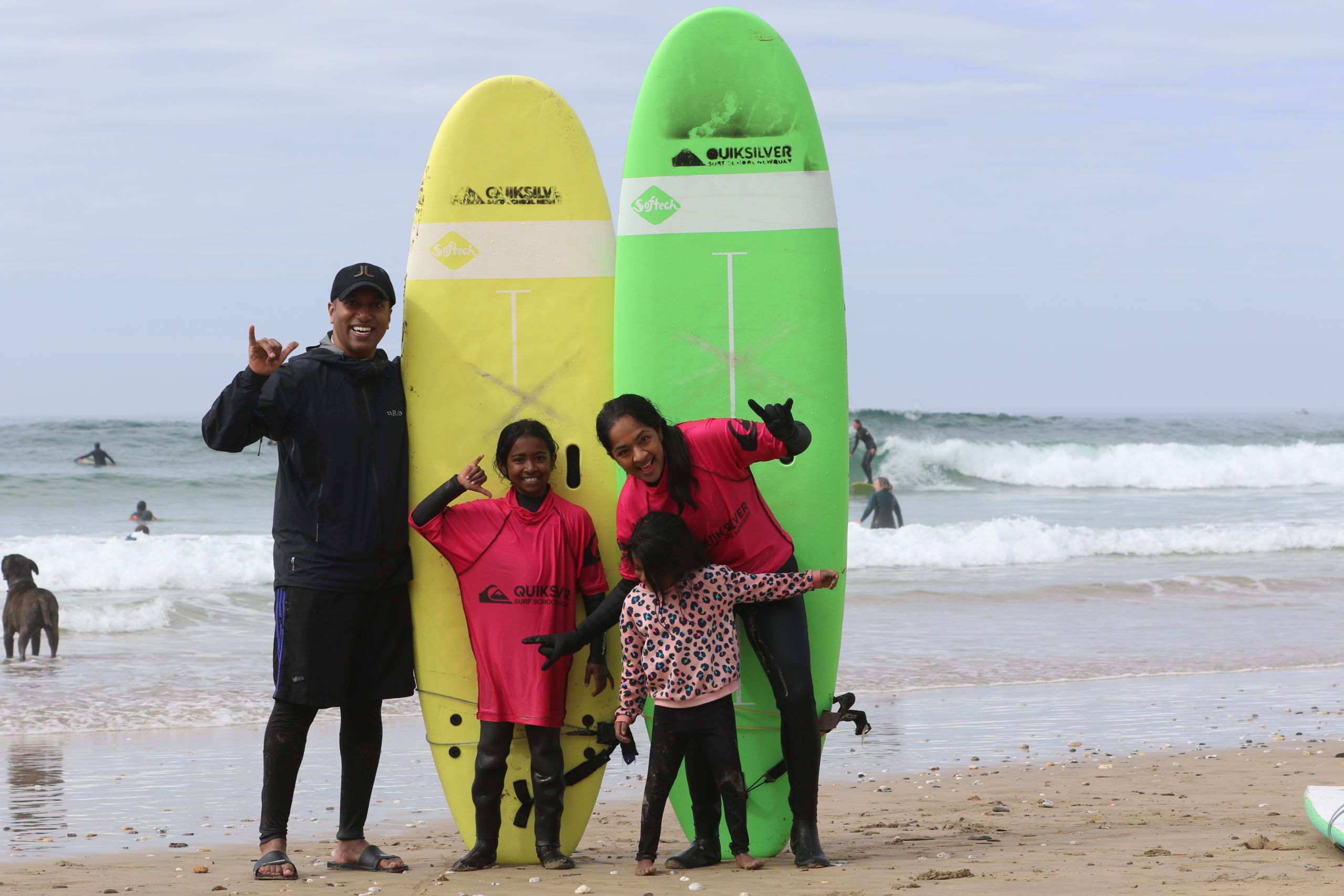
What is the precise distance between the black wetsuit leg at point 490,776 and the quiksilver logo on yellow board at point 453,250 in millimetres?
1413

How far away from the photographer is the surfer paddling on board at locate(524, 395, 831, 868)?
320 centimetres

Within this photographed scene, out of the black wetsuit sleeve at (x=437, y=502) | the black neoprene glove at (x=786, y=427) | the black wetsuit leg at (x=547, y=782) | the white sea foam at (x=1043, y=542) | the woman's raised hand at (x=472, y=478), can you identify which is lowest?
the black wetsuit leg at (x=547, y=782)

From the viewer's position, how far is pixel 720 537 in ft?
10.9

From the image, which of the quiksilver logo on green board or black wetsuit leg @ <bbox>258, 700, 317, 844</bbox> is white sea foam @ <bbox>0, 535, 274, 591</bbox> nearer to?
black wetsuit leg @ <bbox>258, 700, 317, 844</bbox>

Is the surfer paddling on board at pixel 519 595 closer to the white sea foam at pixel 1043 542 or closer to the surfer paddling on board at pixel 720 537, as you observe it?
the surfer paddling on board at pixel 720 537

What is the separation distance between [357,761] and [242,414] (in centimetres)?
104

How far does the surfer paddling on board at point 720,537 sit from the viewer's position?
3.20 m

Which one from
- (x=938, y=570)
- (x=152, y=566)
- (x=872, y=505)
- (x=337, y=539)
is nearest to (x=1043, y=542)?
(x=938, y=570)

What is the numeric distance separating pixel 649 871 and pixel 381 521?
119 centimetres

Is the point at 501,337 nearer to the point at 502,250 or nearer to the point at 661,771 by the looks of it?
the point at 502,250

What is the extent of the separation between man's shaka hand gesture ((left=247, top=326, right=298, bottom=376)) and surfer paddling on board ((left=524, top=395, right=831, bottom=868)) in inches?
34.6

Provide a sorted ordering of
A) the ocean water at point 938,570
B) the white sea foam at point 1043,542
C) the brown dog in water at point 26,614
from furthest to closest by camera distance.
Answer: the white sea foam at point 1043,542 → the brown dog in water at point 26,614 → the ocean water at point 938,570

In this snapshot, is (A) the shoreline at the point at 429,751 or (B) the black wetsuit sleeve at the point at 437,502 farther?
(A) the shoreline at the point at 429,751

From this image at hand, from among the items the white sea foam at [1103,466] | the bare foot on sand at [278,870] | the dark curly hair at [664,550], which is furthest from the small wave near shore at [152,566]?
the white sea foam at [1103,466]
